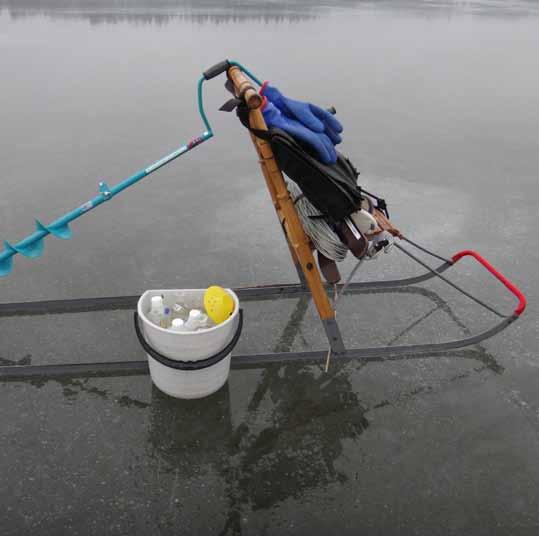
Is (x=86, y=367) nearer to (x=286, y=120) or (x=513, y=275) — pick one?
(x=286, y=120)

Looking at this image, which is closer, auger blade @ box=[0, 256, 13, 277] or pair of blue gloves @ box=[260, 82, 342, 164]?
pair of blue gloves @ box=[260, 82, 342, 164]

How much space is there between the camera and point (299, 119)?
2443 mm

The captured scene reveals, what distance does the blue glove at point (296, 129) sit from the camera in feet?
7.55

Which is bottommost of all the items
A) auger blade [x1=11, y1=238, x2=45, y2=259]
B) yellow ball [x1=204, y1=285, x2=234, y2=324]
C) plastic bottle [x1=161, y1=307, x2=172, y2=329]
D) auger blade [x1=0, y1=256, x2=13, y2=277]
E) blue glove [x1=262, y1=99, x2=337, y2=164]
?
plastic bottle [x1=161, y1=307, x2=172, y2=329]

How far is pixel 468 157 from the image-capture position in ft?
20.4

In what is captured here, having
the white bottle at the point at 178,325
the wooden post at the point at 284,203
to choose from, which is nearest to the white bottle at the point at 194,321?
the white bottle at the point at 178,325

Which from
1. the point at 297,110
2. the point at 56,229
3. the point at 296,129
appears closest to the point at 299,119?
the point at 297,110

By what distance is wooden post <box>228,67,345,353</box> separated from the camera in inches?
89.7

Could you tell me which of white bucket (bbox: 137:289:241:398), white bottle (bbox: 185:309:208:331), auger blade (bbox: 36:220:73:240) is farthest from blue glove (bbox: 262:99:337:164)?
auger blade (bbox: 36:220:73:240)

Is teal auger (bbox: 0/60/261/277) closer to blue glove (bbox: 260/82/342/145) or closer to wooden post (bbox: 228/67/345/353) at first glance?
blue glove (bbox: 260/82/342/145)

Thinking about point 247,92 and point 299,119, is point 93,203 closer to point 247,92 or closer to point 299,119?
point 247,92

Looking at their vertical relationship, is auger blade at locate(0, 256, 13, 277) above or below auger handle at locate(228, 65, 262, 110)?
below

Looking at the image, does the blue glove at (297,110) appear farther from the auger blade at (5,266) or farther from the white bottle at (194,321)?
the auger blade at (5,266)

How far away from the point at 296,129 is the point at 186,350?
1133mm
